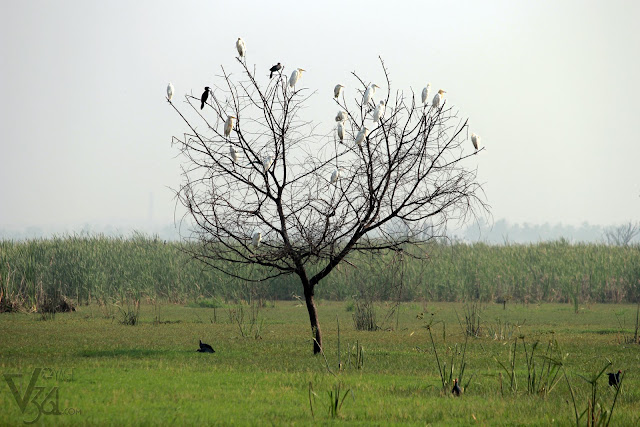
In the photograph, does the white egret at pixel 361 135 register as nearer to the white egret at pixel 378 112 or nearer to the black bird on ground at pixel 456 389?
the white egret at pixel 378 112

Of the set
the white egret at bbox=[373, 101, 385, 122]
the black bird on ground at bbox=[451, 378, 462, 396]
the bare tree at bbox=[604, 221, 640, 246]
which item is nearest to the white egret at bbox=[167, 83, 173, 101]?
the white egret at bbox=[373, 101, 385, 122]

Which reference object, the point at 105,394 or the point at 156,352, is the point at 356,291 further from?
the point at 105,394

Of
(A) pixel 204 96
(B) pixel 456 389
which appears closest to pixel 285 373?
(B) pixel 456 389

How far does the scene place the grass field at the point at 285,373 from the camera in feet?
27.6

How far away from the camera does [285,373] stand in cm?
1151

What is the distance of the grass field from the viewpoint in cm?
842

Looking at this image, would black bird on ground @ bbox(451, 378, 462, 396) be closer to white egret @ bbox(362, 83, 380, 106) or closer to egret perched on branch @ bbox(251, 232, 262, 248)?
egret perched on branch @ bbox(251, 232, 262, 248)

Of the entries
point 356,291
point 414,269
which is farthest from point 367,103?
point 414,269

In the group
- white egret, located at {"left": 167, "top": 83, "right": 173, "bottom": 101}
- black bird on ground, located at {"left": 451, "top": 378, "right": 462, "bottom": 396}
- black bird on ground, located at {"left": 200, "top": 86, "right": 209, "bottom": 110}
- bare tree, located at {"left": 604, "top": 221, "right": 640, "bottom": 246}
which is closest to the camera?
black bird on ground, located at {"left": 451, "top": 378, "right": 462, "bottom": 396}

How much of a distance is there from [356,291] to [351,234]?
1392cm

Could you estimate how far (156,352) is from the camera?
1404 cm

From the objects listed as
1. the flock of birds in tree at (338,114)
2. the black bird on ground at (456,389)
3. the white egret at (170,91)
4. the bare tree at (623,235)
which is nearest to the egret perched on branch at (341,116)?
the flock of birds in tree at (338,114)

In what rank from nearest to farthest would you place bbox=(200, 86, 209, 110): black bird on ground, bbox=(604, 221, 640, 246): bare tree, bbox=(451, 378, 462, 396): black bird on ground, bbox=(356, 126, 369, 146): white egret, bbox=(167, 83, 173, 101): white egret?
bbox=(451, 378, 462, 396): black bird on ground, bbox=(356, 126, 369, 146): white egret, bbox=(167, 83, 173, 101): white egret, bbox=(200, 86, 209, 110): black bird on ground, bbox=(604, 221, 640, 246): bare tree

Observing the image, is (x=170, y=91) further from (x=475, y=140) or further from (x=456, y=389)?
(x=456, y=389)
